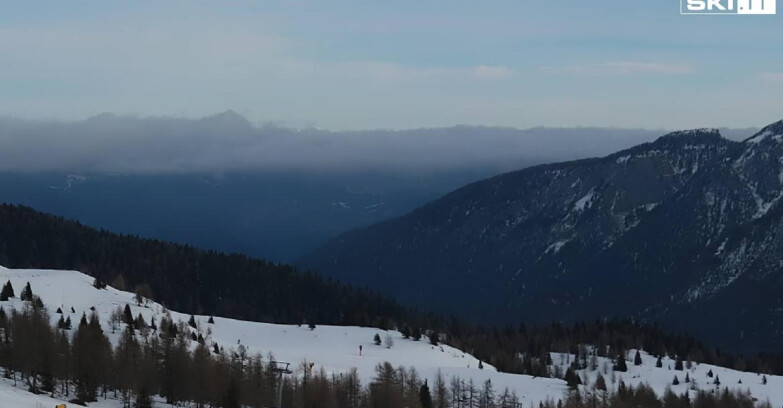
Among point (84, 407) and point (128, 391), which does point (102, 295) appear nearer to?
point (128, 391)

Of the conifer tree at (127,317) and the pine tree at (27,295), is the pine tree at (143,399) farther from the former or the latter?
the pine tree at (27,295)

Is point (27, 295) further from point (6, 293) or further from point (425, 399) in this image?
point (425, 399)

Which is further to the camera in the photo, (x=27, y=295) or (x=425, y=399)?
(x=27, y=295)

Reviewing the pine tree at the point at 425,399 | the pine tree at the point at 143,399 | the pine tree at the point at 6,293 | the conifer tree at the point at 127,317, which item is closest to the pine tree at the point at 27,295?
the pine tree at the point at 6,293

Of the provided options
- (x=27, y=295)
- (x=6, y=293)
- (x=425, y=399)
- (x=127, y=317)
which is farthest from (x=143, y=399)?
(x=6, y=293)

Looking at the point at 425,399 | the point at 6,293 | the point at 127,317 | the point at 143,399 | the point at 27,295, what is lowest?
the point at 425,399

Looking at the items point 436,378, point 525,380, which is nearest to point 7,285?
point 436,378

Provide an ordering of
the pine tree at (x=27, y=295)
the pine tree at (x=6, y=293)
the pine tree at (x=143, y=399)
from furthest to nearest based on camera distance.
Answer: the pine tree at (x=6, y=293) → the pine tree at (x=27, y=295) → the pine tree at (x=143, y=399)

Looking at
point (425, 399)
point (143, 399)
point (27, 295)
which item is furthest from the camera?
point (27, 295)

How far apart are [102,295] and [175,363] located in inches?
2812

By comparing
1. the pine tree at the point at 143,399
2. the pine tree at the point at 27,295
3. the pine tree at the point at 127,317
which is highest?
the pine tree at the point at 27,295

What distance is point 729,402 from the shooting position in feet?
589

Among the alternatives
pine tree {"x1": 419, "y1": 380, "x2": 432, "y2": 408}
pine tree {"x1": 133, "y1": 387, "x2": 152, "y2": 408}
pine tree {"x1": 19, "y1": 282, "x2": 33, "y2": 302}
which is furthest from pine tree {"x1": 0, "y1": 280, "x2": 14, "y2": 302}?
pine tree {"x1": 419, "y1": 380, "x2": 432, "y2": 408}

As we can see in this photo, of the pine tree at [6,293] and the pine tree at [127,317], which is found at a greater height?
the pine tree at [6,293]
